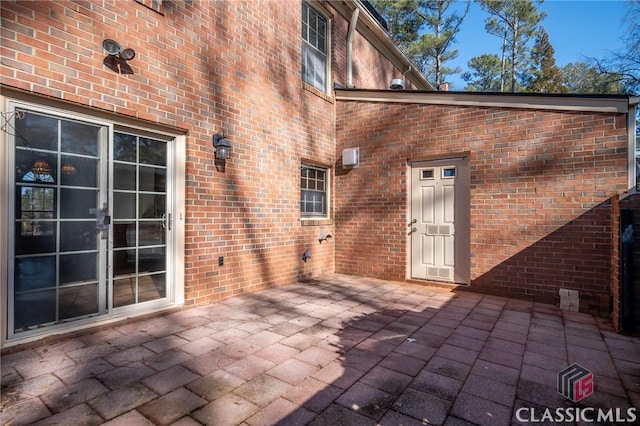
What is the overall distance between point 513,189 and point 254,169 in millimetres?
3840

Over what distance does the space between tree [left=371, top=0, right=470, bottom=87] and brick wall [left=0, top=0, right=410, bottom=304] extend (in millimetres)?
11585

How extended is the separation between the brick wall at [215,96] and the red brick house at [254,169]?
2 cm

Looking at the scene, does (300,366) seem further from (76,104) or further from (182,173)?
(76,104)

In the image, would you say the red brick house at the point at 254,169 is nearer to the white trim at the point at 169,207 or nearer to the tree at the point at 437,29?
the white trim at the point at 169,207

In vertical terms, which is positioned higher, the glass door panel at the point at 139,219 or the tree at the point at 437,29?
the tree at the point at 437,29

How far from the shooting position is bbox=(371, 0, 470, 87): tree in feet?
49.6

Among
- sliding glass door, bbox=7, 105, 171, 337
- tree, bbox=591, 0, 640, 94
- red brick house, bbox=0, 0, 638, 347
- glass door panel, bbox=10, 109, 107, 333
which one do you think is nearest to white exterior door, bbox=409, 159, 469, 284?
red brick house, bbox=0, 0, 638, 347

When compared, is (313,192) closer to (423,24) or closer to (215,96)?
(215,96)

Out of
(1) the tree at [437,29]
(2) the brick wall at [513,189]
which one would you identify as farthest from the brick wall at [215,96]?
(1) the tree at [437,29]

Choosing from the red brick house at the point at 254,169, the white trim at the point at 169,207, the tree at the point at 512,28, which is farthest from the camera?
the tree at the point at 512,28

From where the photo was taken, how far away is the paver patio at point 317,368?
1.89m

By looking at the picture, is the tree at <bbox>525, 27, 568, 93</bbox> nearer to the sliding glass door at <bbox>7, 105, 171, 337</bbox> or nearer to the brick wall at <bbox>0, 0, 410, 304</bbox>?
the brick wall at <bbox>0, 0, 410, 304</bbox>

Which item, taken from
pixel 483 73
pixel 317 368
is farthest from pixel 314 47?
pixel 483 73

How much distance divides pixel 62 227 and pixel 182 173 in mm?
1294
